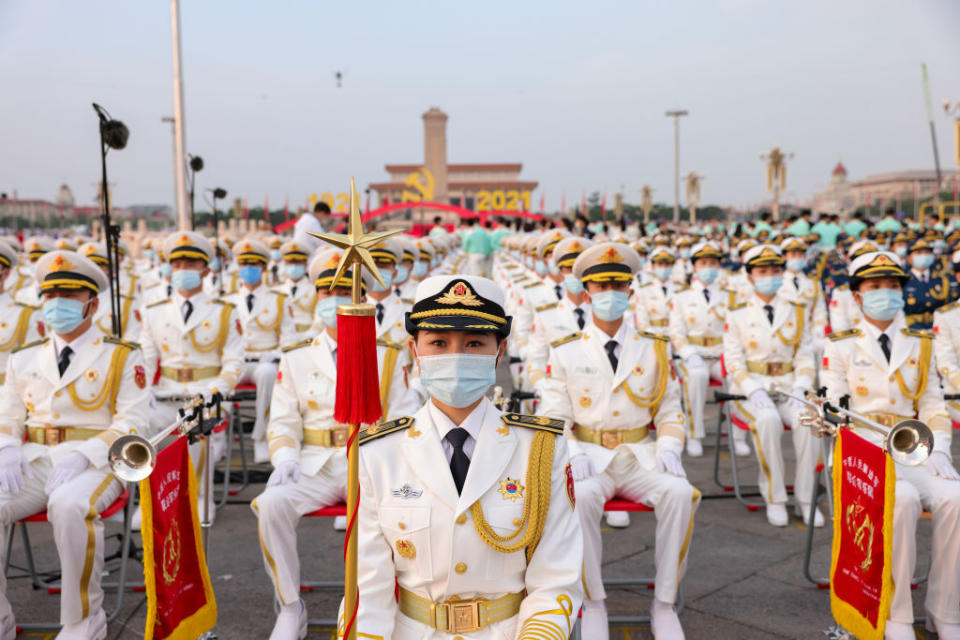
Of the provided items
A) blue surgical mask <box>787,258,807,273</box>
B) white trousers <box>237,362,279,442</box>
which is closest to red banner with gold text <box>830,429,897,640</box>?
white trousers <box>237,362,279,442</box>

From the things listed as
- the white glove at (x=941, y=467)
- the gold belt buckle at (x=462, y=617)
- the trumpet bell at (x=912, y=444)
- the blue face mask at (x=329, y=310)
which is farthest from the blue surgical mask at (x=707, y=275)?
the gold belt buckle at (x=462, y=617)

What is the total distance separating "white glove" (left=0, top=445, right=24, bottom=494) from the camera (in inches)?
171

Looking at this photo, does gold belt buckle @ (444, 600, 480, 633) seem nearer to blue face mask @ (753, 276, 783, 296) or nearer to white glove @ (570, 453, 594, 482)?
white glove @ (570, 453, 594, 482)

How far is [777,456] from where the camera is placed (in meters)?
6.24

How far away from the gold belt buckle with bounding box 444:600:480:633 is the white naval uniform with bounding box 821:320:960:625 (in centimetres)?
258

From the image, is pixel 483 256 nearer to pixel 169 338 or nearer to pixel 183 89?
pixel 183 89

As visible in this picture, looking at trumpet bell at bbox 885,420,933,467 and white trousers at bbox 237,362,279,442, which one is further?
white trousers at bbox 237,362,279,442

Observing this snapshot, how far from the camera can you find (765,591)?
16.3 feet

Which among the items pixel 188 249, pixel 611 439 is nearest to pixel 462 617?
pixel 611 439

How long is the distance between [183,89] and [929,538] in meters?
17.9

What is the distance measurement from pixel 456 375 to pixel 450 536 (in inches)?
21.8

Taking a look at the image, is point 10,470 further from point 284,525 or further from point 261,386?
point 261,386

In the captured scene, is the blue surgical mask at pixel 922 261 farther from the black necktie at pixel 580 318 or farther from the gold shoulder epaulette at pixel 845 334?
the gold shoulder epaulette at pixel 845 334

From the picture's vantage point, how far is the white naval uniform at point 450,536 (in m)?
2.73
